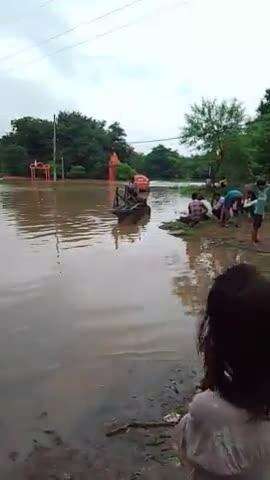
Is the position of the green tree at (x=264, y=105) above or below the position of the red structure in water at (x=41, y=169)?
above

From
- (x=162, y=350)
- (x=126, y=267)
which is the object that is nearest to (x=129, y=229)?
(x=126, y=267)

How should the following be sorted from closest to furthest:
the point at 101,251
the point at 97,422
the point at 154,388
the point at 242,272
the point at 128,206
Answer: the point at 242,272 < the point at 97,422 < the point at 154,388 < the point at 101,251 < the point at 128,206

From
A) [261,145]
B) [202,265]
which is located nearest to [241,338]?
[202,265]

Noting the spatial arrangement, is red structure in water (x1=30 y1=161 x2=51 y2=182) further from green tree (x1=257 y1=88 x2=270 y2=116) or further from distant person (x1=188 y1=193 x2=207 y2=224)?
distant person (x1=188 y1=193 x2=207 y2=224)

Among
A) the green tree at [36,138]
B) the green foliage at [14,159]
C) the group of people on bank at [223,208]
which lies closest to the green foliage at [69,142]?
the green tree at [36,138]

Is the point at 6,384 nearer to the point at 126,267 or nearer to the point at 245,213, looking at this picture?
the point at 126,267

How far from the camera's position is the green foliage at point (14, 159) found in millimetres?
68500

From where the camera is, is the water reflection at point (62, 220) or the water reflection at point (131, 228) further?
the water reflection at point (131, 228)

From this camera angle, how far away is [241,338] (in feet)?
4.69

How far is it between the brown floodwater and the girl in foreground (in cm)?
57

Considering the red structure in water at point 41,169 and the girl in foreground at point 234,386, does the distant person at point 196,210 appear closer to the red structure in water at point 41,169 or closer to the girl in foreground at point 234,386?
the girl in foreground at point 234,386

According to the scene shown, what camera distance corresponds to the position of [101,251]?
14016 millimetres

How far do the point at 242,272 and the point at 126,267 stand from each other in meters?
10.3

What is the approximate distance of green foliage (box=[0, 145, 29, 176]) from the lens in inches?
2697
